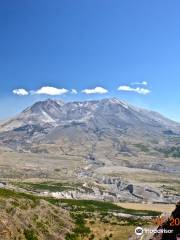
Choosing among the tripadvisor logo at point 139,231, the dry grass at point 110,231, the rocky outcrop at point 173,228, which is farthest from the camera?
the dry grass at point 110,231

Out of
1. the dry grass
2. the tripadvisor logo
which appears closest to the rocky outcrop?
the tripadvisor logo

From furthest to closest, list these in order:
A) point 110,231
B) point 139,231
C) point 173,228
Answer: point 110,231 → point 139,231 → point 173,228

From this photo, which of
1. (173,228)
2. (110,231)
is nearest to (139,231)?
(173,228)

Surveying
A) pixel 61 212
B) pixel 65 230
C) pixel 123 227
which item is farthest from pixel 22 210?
pixel 123 227

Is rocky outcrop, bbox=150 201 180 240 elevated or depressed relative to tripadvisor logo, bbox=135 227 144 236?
elevated

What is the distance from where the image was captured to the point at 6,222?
197ft

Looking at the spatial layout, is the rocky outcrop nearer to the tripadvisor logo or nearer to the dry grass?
the tripadvisor logo

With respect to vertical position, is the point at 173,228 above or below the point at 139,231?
above

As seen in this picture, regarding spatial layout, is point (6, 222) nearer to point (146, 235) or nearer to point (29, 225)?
point (29, 225)

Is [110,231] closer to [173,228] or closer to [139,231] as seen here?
[139,231]

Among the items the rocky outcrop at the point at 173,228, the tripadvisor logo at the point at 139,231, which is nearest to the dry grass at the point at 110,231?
the tripadvisor logo at the point at 139,231

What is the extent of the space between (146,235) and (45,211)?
1004 inches

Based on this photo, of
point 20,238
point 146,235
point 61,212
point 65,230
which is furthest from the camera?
point 61,212

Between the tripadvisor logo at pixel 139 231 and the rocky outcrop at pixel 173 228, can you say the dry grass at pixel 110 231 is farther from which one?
the rocky outcrop at pixel 173 228
